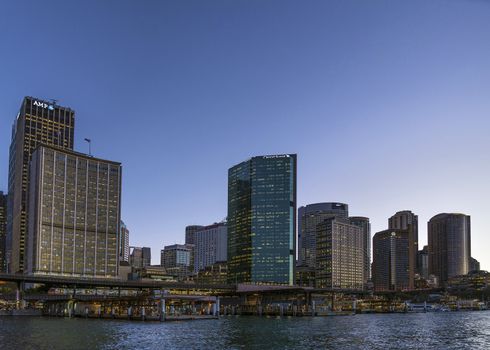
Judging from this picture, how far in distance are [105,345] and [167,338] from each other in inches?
563

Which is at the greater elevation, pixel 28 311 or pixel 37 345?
pixel 37 345

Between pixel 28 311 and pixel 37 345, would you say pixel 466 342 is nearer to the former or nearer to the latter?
pixel 37 345

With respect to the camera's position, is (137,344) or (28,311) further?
(28,311)

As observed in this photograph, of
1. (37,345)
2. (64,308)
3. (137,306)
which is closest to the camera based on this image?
(37,345)

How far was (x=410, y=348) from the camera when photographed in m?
70.2

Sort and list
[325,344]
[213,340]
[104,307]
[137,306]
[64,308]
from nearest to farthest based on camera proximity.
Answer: [325,344], [213,340], [137,306], [104,307], [64,308]

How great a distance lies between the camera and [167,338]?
81.6 meters

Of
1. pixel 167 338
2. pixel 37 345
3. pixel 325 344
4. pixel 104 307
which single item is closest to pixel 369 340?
pixel 325 344

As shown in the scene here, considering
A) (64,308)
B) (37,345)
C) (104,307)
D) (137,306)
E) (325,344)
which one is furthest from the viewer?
(64,308)

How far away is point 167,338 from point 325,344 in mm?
22415

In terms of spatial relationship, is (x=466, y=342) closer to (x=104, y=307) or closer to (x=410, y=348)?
(x=410, y=348)

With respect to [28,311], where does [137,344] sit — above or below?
above

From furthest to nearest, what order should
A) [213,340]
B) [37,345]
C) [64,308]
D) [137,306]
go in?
Result: [64,308], [137,306], [213,340], [37,345]

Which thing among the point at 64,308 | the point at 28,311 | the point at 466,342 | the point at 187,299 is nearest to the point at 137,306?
the point at 187,299
